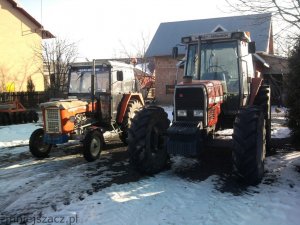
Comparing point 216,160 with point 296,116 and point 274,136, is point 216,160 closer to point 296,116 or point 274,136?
point 296,116

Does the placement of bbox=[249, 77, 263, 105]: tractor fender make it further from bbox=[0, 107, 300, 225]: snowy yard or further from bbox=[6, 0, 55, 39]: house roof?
bbox=[6, 0, 55, 39]: house roof

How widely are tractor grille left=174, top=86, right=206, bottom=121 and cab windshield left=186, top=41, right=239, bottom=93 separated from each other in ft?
3.34

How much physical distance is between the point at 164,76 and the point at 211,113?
21702 millimetres

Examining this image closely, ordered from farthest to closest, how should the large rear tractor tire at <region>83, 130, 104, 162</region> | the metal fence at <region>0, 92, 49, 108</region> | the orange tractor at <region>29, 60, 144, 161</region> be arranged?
the metal fence at <region>0, 92, 49, 108</region>, the orange tractor at <region>29, 60, 144, 161</region>, the large rear tractor tire at <region>83, 130, 104, 162</region>

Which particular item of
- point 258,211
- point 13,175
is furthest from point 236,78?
point 13,175

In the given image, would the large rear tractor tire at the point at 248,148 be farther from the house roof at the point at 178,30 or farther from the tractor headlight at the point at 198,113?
the house roof at the point at 178,30

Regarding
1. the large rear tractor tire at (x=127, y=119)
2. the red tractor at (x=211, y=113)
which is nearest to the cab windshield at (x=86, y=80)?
the large rear tractor tire at (x=127, y=119)

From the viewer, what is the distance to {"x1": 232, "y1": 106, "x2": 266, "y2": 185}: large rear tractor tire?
5.82 m

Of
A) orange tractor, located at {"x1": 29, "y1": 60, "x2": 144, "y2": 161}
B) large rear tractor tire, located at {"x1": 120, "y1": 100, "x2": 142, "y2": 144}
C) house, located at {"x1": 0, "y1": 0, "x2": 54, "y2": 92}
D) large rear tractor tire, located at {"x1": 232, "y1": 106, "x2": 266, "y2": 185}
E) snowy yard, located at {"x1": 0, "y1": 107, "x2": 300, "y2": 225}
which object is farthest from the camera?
house, located at {"x1": 0, "y1": 0, "x2": 54, "y2": 92}

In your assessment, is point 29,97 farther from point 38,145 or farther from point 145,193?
point 145,193

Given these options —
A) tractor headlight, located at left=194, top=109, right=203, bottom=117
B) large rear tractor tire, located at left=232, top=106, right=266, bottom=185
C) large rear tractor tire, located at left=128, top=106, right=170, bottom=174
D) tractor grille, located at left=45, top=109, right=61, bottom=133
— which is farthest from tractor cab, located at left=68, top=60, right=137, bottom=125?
large rear tractor tire, located at left=232, top=106, right=266, bottom=185

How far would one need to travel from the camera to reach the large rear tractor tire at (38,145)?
8742mm

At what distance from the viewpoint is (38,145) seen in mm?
8867

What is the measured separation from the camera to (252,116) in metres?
6.05
